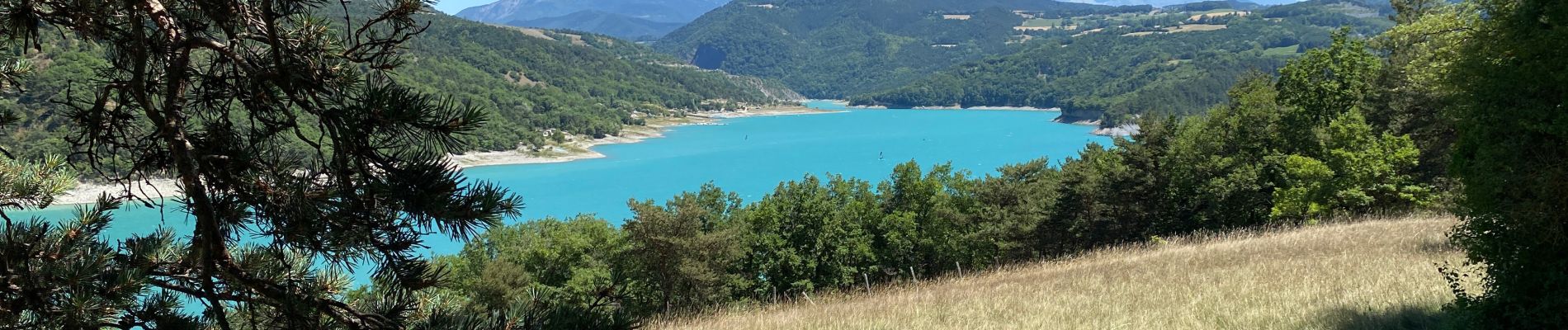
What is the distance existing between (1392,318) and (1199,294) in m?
1.55

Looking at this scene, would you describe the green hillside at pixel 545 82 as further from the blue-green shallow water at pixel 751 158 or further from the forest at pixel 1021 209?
the forest at pixel 1021 209

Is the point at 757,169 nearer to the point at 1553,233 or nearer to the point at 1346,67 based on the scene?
the point at 1346,67

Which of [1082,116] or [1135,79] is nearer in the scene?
[1082,116]

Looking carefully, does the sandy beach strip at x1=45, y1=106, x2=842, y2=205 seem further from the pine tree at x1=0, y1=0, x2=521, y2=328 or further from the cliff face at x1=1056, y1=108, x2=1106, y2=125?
the cliff face at x1=1056, y1=108, x2=1106, y2=125

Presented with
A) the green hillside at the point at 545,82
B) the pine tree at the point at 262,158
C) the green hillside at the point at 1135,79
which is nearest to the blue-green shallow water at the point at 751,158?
the green hillside at the point at 545,82

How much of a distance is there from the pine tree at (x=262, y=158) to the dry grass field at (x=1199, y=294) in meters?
4.20

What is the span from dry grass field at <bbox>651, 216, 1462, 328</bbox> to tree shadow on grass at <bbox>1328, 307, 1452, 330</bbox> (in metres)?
0.01

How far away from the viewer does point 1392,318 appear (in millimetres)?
5078

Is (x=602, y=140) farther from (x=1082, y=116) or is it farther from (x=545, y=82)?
(x=1082, y=116)

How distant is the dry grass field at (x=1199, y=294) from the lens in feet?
18.2

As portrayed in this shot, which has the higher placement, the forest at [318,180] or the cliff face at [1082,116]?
the forest at [318,180]

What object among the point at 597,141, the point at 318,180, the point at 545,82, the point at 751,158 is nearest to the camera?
the point at 318,180

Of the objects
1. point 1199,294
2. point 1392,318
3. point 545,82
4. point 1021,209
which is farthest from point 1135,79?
point 1392,318

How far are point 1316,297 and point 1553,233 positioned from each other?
203 cm
